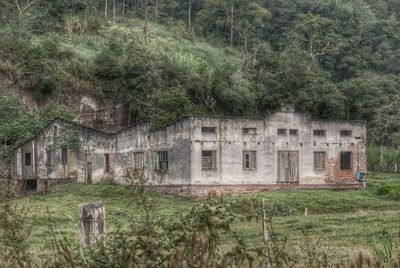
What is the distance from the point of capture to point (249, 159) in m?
31.7

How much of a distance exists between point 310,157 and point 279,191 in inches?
123

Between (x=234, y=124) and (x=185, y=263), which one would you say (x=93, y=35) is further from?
(x=185, y=263)

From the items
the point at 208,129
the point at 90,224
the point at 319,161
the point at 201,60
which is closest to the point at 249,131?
the point at 208,129

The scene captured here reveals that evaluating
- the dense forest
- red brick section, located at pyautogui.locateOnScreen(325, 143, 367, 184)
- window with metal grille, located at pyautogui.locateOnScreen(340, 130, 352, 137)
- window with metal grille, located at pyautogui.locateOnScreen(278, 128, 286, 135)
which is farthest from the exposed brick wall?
window with metal grille, located at pyautogui.locateOnScreen(340, 130, 352, 137)

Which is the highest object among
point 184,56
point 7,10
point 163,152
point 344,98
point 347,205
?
point 7,10

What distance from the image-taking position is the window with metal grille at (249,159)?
3156 cm

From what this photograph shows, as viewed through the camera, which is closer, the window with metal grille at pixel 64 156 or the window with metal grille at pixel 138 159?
the window with metal grille at pixel 138 159

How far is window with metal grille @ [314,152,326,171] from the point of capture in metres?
33.3

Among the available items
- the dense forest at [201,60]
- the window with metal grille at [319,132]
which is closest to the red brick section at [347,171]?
the window with metal grille at [319,132]

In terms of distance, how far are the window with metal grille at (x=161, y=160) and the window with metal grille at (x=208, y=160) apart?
2.03 m

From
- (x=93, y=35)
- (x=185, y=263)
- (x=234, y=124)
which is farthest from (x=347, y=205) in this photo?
(x=93, y=35)

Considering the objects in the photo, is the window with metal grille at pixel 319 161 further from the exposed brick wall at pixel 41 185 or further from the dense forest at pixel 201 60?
the exposed brick wall at pixel 41 185

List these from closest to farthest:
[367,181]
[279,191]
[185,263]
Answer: [185,263], [279,191], [367,181]

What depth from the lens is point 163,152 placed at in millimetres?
31766
